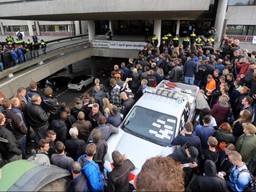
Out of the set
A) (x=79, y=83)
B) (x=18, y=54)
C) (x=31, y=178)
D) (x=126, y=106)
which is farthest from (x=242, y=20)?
(x=31, y=178)

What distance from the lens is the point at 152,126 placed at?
527cm

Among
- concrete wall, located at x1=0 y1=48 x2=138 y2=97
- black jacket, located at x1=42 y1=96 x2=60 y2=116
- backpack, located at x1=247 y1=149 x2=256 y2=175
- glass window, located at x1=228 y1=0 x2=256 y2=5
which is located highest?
glass window, located at x1=228 y1=0 x2=256 y2=5

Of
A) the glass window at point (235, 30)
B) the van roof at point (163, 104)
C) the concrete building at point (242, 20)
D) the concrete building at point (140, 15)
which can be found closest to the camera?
the van roof at point (163, 104)

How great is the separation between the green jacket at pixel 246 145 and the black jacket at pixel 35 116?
4410 mm

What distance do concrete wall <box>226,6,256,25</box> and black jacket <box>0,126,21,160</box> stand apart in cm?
2485

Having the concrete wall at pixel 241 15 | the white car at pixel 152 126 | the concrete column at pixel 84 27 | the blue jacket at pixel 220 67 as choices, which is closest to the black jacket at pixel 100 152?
the white car at pixel 152 126

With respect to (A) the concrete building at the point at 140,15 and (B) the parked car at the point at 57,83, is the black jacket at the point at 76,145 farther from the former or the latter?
(B) the parked car at the point at 57,83

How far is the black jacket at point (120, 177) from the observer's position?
3477 millimetres

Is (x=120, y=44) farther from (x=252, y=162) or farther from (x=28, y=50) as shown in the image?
(x=252, y=162)

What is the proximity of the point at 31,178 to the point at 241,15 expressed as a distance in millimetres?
25990

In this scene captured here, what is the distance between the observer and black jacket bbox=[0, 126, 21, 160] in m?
4.25

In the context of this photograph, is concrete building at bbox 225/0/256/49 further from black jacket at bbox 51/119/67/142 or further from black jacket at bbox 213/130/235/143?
black jacket at bbox 51/119/67/142

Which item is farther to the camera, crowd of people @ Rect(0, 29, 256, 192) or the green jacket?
the green jacket

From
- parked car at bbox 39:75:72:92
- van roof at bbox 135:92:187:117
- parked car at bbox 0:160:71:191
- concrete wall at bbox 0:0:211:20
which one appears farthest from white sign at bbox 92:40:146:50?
parked car at bbox 0:160:71:191
